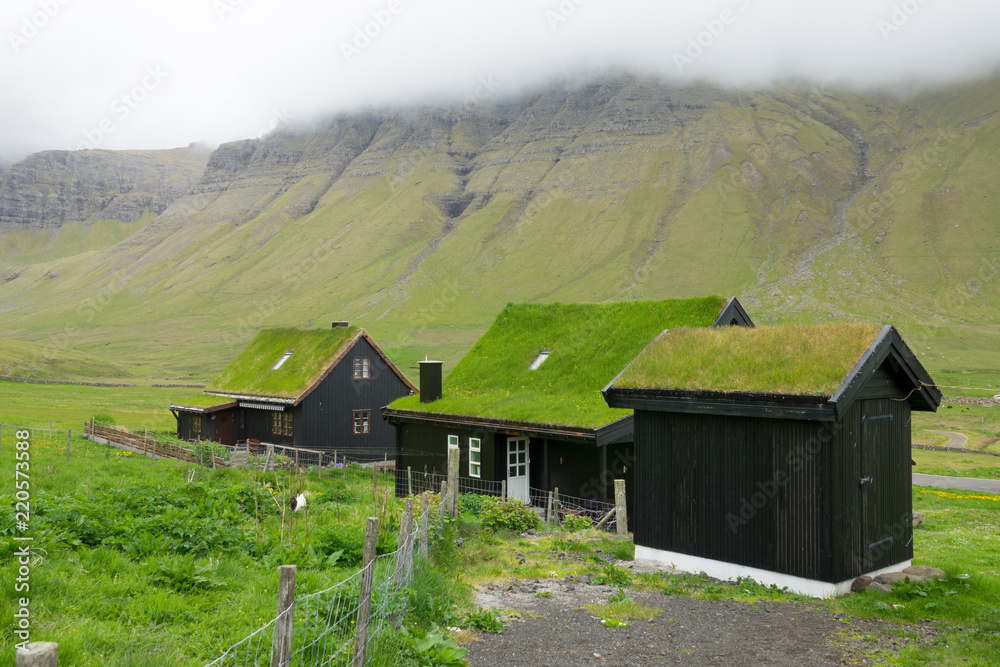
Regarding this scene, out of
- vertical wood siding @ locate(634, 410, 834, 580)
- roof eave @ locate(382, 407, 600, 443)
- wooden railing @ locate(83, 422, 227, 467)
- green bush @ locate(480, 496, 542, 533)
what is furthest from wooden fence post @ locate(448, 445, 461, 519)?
wooden railing @ locate(83, 422, 227, 467)

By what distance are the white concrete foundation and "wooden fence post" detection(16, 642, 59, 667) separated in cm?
1256

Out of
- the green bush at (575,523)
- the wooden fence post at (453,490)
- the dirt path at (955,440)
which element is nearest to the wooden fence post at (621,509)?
the green bush at (575,523)

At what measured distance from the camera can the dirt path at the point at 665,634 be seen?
31.1ft

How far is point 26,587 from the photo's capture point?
749 centimetres

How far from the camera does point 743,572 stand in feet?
45.9

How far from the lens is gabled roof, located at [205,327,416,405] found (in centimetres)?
3775

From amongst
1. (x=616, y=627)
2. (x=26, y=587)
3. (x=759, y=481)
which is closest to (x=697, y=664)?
(x=616, y=627)

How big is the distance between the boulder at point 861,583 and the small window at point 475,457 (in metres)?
13.5

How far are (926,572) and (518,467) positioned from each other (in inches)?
530

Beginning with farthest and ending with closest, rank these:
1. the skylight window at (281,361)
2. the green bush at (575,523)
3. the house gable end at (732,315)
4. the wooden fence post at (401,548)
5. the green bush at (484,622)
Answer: the skylight window at (281,361) → the house gable end at (732,315) → the green bush at (575,523) → the green bush at (484,622) → the wooden fence post at (401,548)

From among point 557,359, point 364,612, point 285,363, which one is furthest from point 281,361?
point 364,612

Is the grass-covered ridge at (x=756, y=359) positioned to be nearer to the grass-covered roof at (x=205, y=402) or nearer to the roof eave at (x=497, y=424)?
the roof eave at (x=497, y=424)

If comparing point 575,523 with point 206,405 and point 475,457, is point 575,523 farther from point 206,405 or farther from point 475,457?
point 206,405

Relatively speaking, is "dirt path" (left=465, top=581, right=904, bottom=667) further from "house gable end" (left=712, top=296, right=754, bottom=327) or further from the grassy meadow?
"house gable end" (left=712, top=296, right=754, bottom=327)
